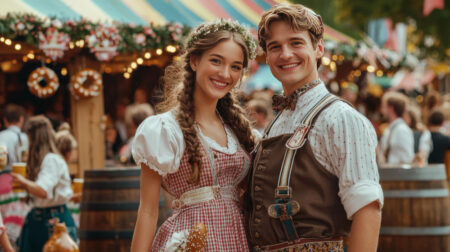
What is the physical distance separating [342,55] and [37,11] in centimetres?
399

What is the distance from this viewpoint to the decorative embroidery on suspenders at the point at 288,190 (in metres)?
2.09

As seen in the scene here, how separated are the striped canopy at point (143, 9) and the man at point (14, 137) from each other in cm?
91

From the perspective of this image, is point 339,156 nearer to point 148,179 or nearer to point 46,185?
point 148,179

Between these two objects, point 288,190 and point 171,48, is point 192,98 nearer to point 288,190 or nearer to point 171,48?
point 288,190

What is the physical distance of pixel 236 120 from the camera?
270 centimetres

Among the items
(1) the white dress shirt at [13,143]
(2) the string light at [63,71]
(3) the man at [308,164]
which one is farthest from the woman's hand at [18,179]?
(3) the man at [308,164]

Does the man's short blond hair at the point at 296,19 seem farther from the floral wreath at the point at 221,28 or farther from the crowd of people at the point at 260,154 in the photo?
the floral wreath at the point at 221,28

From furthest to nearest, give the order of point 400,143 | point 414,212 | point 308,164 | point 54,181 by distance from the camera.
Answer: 1. point 400,143
2. point 54,181
3. point 414,212
4. point 308,164

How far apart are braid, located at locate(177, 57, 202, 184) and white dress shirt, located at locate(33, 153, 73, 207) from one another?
265cm

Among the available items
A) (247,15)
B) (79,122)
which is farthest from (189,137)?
(247,15)

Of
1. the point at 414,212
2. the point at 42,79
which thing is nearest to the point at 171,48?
the point at 42,79

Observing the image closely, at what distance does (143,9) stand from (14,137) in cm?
227

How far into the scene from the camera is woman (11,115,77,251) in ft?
16.0

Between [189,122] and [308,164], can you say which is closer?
[308,164]
